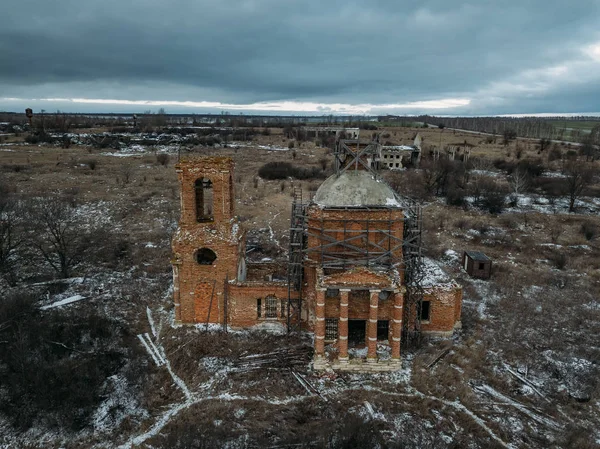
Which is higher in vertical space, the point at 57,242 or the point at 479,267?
the point at 57,242

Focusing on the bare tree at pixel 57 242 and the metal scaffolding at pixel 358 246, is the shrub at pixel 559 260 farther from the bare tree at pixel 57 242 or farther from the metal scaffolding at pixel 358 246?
the bare tree at pixel 57 242

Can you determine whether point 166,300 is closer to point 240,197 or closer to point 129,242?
point 129,242

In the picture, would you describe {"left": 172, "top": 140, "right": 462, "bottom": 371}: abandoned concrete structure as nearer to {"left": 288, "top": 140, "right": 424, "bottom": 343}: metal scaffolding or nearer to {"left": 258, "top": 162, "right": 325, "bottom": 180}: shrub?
{"left": 288, "top": 140, "right": 424, "bottom": 343}: metal scaffolding

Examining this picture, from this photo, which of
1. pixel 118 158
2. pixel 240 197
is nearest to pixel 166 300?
pixel 240 197

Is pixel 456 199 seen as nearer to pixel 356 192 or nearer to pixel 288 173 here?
pixel 288 173

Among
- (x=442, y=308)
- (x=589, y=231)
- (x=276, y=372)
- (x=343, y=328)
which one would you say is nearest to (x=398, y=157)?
(x=589, y=231)

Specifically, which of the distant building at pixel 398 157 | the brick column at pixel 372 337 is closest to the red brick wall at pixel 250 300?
the brick column at pixel 372 337
